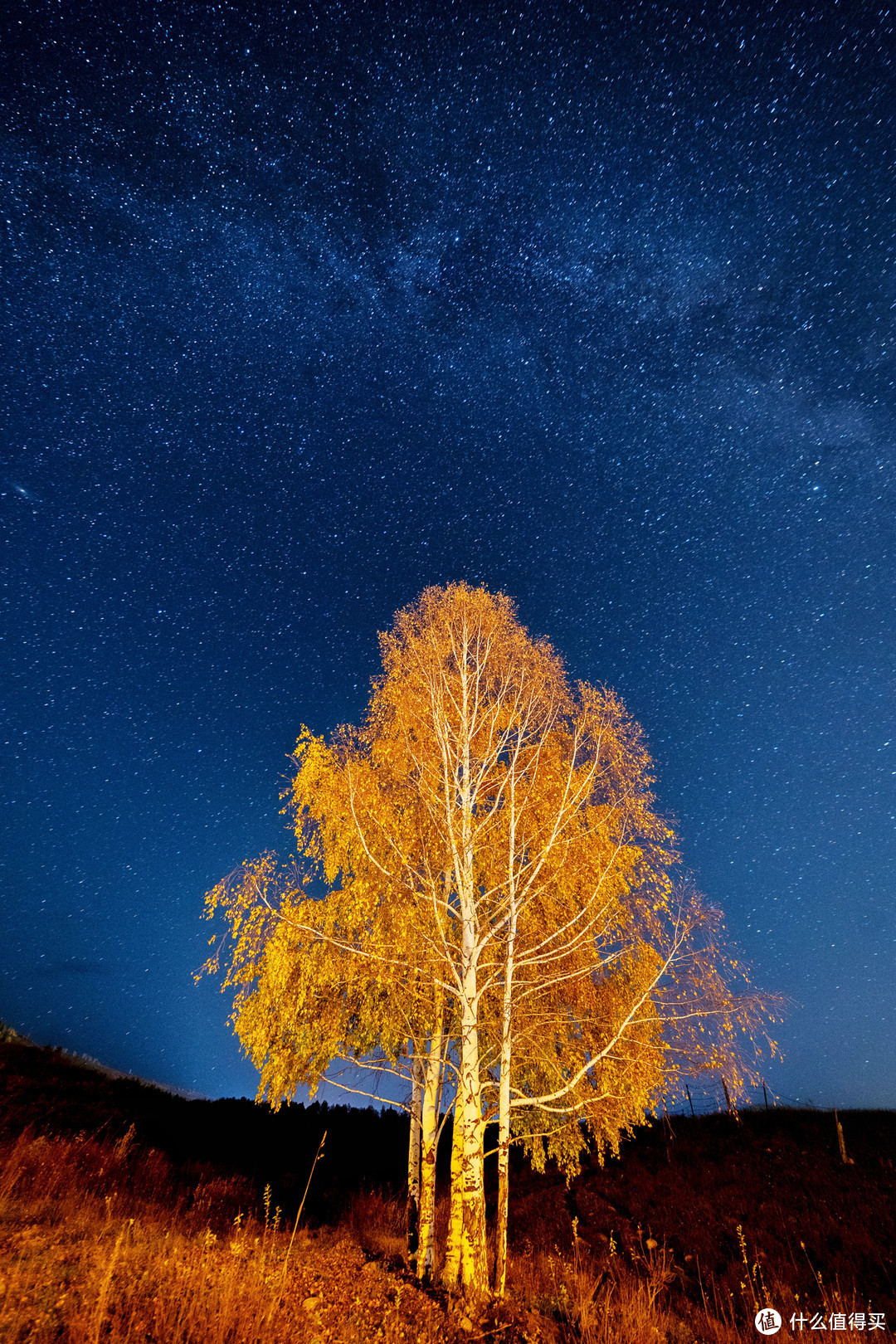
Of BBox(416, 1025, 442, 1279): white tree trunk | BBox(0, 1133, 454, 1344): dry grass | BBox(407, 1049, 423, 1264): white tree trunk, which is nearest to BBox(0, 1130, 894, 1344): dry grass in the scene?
BBox(0, 1133, 454, 1344): dry grass

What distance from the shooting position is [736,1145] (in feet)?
67.6

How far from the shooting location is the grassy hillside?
15.4 feet

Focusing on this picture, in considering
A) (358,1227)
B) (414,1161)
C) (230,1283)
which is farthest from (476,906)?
(358,1227)

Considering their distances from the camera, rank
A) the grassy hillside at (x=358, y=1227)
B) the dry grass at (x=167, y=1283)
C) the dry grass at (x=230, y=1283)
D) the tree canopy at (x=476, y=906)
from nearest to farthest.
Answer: the dry grass at (x=167, y=1283), the dry grass at (x=230, y=1283), the grassy hillside at (x=358, y=1227), the tree canopy at (x=476, y=906)

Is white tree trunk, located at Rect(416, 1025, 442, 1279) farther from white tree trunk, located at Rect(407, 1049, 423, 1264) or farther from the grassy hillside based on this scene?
the grassy hillside

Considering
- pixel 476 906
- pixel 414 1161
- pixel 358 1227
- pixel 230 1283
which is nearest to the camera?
pixel 230 1283

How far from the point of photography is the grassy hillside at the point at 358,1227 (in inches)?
185

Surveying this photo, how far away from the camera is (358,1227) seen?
38.8 ft

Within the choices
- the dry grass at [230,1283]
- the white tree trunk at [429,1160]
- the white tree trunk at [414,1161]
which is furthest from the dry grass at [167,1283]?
the white tree trunk at [414,1161]

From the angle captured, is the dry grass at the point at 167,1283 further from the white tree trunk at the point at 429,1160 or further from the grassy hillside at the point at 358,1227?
the white tree trunk at the point at 429,1160

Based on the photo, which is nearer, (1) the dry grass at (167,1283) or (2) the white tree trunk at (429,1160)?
(1) the dry grass at (167,1283)

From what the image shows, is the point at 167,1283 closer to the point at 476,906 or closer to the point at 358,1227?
the point at 476,906

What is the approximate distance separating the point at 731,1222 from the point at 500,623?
16.0m

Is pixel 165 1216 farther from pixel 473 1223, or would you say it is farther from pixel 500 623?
pixel 500 623
